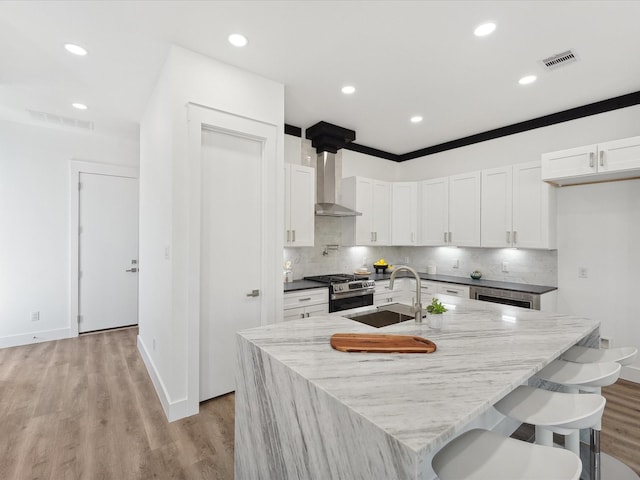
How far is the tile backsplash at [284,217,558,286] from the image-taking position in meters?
3.88

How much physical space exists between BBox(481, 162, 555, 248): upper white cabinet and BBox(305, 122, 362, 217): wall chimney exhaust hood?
1.74 meters

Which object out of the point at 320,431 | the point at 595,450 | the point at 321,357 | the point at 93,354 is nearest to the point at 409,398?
the point at 320,431

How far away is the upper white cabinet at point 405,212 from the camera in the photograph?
491 centimetres

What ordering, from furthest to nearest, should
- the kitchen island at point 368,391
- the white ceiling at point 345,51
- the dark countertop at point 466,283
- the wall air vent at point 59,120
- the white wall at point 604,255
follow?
1. the wall air vent at point 59,120
2. the dark countertop at point 466,283
3. the white wall at point 604,255
4. the white ceiling at point 345,51
5. the kitchen island at point 368,391

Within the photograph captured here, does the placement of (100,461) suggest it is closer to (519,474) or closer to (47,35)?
(519,474)

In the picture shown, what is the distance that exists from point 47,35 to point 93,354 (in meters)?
3.38

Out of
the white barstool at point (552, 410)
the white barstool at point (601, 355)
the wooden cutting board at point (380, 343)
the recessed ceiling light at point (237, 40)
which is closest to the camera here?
the white barstool at point (552, 410)

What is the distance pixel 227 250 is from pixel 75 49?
205 cm

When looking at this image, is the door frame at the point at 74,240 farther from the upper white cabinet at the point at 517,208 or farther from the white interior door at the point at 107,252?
the upper white cabinet at the point at 517,208

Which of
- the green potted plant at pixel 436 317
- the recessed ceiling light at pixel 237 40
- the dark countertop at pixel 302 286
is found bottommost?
the dark countertop at pixel 302 286

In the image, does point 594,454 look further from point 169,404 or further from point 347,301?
point 169,404

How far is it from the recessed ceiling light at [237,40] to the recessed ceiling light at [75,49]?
1.26 metres

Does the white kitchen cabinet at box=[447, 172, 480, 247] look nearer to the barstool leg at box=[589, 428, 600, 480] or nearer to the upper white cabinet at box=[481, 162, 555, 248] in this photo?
the upper white cabinet at box=[481, 162, 555, 248]

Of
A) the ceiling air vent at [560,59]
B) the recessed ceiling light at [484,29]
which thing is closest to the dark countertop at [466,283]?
the ceiling air vent at [560,59]
